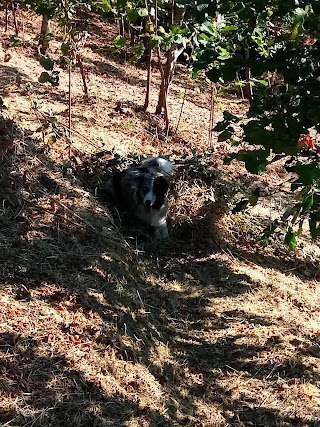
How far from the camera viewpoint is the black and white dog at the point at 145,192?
604 cm

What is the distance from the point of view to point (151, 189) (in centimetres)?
605

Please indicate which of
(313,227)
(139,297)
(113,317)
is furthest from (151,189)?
(313,227)

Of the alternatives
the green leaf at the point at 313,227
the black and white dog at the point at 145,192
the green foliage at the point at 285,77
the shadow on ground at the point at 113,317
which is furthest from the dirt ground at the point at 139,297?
the green leaf at the point at 313,227

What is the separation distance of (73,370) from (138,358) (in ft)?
1.94

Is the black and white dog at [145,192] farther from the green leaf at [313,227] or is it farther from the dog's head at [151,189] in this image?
the green leaf at [313,227]

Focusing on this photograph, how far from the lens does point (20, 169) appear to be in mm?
5316

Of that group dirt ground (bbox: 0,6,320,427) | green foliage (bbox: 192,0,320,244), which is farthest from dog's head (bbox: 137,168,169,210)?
green foliage (bbox: 192,0,320,244)

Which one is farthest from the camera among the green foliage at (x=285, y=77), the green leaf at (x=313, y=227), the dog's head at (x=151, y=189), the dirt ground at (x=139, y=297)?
the dog's head at (x=151, y=189)

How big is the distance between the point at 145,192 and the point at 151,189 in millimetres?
70

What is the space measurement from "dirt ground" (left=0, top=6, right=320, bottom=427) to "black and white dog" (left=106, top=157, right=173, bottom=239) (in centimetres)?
19

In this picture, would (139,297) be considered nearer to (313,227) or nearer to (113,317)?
(113,317)

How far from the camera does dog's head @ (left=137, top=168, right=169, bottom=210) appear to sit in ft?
19.7

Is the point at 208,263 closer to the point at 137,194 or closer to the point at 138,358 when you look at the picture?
the point at 137,194

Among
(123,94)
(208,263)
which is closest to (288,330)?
(208,263)
